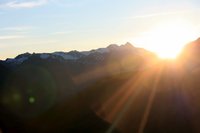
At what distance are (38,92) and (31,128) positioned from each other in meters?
40.4

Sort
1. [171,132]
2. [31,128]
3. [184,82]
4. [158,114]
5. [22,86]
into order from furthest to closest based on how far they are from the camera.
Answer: [22,86] < [184,82] < [158,114] < [171,132] < [31,128]

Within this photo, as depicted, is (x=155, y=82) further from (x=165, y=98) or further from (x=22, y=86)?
(x=22, y=86)

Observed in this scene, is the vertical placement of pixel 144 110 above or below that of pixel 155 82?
below

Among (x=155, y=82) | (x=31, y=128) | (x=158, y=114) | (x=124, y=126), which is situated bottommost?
(x=31, y=128)

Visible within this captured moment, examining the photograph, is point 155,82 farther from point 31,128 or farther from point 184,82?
point 31,128

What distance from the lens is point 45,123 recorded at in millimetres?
45781

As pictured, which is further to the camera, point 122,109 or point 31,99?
point 31,99

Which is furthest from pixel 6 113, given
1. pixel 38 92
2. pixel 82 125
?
pixel 38 92

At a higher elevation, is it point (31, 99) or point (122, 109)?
point (122, 109)

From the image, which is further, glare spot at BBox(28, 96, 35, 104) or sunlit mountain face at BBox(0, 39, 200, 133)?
glare spot at BBox(28, 96, 35, 104)

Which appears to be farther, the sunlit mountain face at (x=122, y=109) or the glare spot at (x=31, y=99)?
the glare spot at (x=31, y=99)

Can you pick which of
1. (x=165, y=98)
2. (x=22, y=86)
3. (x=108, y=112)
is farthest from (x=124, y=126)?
(x=22, y=86)

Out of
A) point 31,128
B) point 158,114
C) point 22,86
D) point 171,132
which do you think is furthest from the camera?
point 22,86

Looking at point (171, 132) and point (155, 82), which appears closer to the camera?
point (171, 132)
